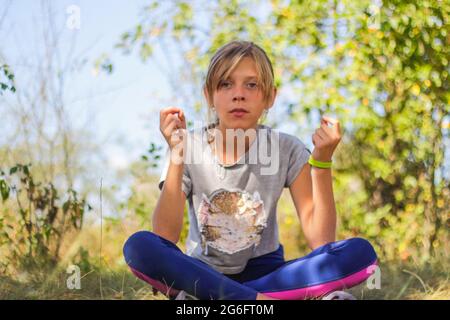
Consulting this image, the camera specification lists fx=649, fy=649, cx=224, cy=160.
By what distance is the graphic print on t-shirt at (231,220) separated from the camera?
2.50m

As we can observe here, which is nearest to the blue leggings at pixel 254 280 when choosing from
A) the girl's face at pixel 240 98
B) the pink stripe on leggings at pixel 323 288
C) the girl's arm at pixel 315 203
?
the pink stripe on leggings at pixel 323 288

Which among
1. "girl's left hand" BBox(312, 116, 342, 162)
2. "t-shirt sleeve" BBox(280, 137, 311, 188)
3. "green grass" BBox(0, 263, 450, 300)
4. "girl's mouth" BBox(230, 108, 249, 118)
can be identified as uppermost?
"girl's mouth" BBox(230, 108, 249, 118)

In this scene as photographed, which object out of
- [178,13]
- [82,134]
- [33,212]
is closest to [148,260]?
[33,212]

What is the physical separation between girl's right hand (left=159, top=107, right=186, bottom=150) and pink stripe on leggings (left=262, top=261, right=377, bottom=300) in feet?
2.16

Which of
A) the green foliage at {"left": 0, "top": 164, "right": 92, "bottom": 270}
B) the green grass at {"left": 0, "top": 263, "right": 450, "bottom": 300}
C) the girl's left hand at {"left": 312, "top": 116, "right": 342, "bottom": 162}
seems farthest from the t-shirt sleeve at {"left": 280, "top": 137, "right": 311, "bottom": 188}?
the green foliage at {"left": 0, "top": 164, "right": 92, "bottom": 270}

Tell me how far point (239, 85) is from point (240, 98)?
2.5 inches

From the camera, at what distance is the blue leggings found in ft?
7.16

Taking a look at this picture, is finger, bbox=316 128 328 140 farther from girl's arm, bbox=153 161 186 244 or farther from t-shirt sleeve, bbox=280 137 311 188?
girl's arm, bbox=153 161 186 244

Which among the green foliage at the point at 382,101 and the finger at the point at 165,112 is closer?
the finger at the point at 165,112

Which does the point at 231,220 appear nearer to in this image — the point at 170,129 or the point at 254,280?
the point at 254,280

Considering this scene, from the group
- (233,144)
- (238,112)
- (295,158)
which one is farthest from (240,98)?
(295,158)

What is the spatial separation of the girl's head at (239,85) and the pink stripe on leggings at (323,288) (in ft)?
2.12

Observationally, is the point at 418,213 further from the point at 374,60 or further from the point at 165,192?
the point at 165,192

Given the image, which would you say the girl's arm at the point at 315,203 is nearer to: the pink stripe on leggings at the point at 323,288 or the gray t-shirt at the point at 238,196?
the gray t-shirt at the point at 238,196
